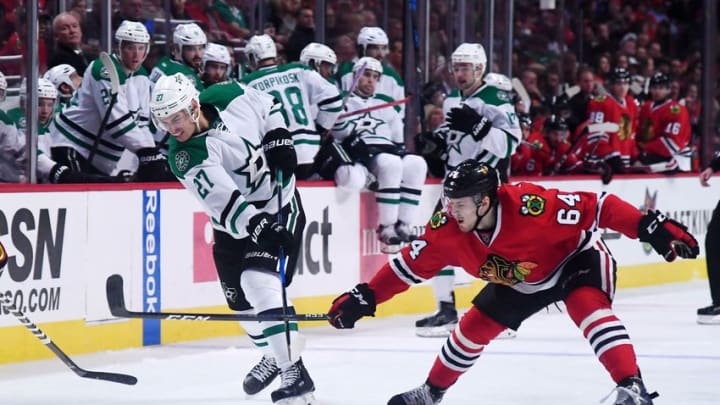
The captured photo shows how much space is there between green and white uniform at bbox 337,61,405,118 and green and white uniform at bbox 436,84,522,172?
106 centimetres

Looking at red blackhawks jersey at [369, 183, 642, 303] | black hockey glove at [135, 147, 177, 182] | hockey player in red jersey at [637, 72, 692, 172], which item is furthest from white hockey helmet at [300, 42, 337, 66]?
hockey player in red jersey at [637, 72, 692, 172]

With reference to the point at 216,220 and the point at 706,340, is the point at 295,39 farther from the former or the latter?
the point at 216,220

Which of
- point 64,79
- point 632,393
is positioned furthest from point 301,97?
point 632,393

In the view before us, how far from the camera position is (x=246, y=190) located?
5.62 m

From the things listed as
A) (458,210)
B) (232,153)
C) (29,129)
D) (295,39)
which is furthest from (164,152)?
(458,210)

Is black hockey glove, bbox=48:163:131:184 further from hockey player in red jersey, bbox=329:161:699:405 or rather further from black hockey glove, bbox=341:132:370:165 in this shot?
hockey player in red jersey, bbox=329:161:699:405

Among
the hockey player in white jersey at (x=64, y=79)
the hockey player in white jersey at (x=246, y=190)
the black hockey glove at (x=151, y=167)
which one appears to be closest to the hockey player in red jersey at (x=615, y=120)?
the black hockey glove at (x=151, y=167)

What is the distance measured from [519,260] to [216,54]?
3696 mm

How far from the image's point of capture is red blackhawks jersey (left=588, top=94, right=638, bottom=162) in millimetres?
11219

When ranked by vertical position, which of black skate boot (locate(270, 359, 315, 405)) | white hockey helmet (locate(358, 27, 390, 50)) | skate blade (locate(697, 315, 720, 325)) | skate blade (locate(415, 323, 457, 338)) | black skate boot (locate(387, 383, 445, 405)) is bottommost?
skate blade (locate(697, 315, 720, 325))

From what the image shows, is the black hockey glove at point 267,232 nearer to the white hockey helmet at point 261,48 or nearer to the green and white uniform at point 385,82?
the white hockey helmet at point 261,48

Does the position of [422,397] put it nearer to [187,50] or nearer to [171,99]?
[171,99]

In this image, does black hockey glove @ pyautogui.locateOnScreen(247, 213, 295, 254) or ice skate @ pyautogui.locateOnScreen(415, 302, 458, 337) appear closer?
black hockey glove @ pyautogui.locateOnScreen(247, 213, 295, 254)

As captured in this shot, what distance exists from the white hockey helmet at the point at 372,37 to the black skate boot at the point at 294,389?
396 cm
